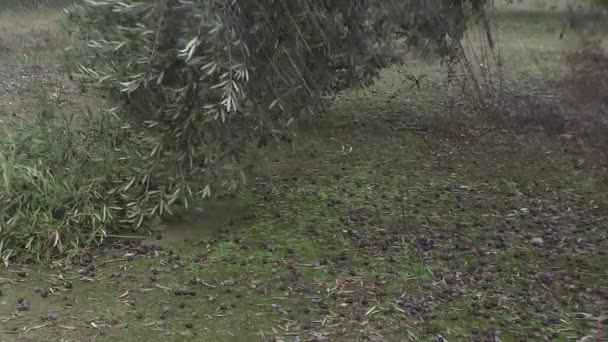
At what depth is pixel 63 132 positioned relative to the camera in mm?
5129

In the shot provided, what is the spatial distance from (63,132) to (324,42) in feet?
6.56

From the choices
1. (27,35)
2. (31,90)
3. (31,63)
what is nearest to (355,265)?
(31,90)

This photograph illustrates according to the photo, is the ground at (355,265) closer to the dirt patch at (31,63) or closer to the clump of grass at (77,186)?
the clump of grass at (77,186)

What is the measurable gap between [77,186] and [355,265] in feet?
6.51

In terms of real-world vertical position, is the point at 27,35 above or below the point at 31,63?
above

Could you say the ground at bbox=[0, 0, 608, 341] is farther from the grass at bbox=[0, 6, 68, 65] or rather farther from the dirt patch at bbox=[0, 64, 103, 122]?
the grass at bbox=[0, 6, 68, 65]

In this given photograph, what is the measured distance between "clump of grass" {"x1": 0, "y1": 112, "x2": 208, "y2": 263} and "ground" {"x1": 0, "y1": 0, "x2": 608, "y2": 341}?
0.18 m

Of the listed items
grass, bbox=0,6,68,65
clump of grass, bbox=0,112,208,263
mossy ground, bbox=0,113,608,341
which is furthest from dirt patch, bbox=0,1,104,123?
mossy ground, bbox=0,113,608,341

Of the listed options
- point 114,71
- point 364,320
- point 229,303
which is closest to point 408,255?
point 364,320

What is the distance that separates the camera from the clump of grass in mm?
4562

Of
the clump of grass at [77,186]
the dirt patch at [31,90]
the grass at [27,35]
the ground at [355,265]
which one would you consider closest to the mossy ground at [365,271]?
the ground at [355,265]

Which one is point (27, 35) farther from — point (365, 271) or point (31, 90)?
point (365, 271)

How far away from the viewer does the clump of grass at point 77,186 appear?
456 cm

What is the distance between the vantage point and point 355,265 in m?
4.47
